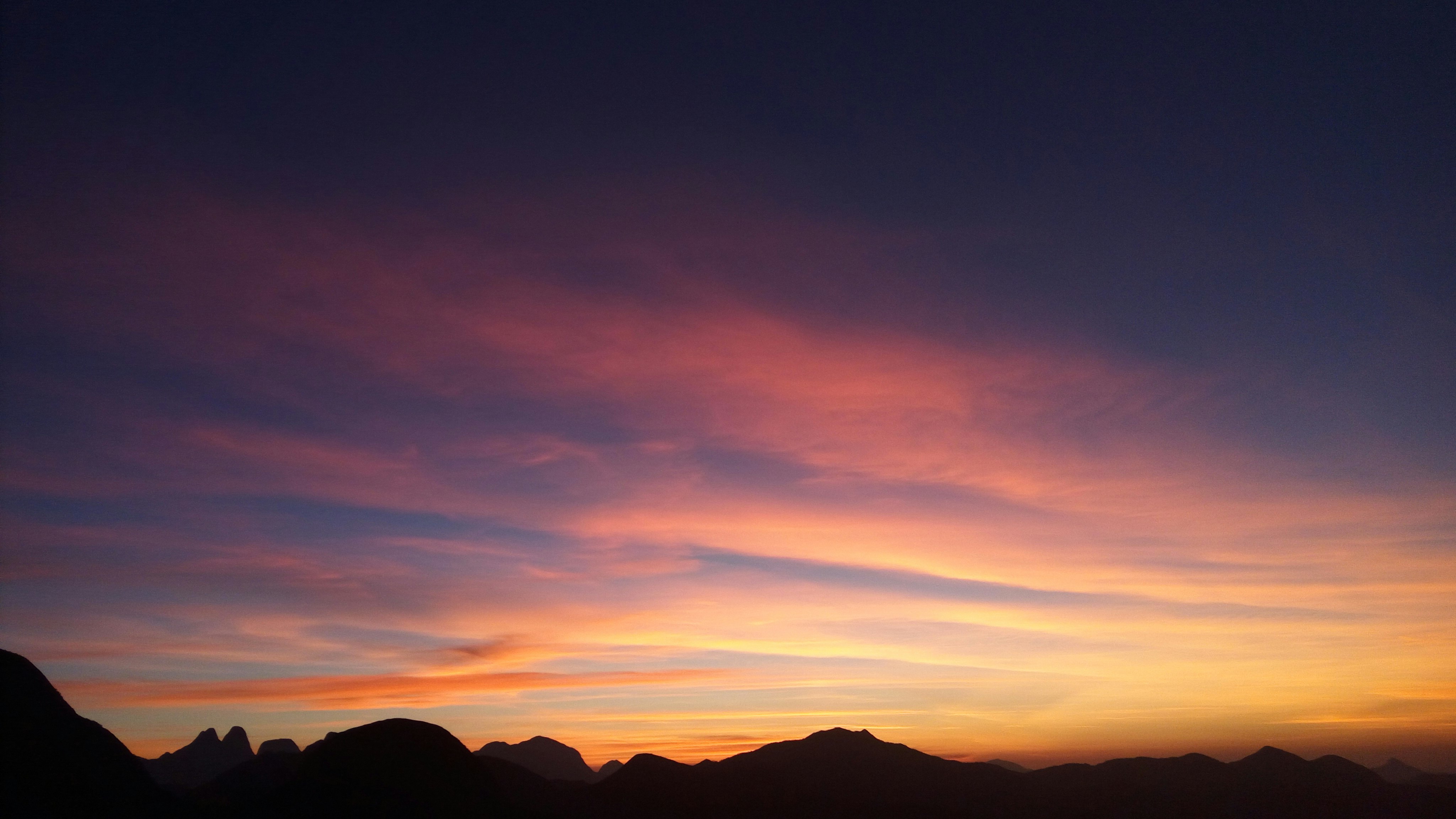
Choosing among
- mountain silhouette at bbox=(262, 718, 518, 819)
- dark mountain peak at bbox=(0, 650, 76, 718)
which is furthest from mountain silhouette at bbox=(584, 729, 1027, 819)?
dark mountain peak at bbox=(0, 650, 76, 718)

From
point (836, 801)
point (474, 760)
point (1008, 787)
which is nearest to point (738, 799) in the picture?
point (836, 801)

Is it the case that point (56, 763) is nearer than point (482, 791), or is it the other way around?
point (56, 763)

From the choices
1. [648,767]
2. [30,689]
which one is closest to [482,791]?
[30,689]

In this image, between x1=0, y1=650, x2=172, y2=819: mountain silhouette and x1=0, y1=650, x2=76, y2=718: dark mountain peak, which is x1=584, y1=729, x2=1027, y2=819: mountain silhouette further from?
x1=0, y1=650, x2=76, y2=718: dark mountain peak

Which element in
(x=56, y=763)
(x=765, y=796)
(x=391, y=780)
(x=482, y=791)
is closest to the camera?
(x=56, y=763)

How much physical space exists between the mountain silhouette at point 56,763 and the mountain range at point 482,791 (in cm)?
13

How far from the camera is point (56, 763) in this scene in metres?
71.7

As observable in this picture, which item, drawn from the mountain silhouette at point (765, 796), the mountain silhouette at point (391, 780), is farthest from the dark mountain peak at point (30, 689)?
the mountain silhouette at point (765, 796)

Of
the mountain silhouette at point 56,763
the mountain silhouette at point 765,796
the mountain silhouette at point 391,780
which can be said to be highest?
the mountain silhouette at point 56,763

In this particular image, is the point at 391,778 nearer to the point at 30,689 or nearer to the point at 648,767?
the point at 30,689

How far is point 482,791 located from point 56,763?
46039 millimetres

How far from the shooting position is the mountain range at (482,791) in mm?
73500

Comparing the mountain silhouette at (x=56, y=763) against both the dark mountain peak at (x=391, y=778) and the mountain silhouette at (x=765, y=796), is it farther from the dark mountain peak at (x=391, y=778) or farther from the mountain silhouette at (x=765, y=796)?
the mountain silhouette at (x=765, y=796)

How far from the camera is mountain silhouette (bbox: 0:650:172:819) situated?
6725 centimetres
